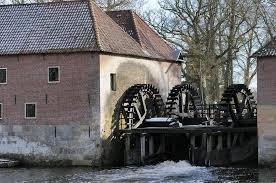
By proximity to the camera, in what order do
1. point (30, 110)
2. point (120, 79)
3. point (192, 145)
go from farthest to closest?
point (120, 79)
point (30, 110)
point (192, 145)

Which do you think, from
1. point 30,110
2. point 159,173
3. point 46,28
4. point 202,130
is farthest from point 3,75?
point 202,130

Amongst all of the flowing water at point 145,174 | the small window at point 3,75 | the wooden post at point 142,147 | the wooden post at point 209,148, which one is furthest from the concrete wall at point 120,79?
the small window at point 3,75

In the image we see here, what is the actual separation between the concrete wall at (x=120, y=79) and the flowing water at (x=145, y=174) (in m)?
2.00

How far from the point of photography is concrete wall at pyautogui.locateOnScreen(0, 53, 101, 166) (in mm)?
28344

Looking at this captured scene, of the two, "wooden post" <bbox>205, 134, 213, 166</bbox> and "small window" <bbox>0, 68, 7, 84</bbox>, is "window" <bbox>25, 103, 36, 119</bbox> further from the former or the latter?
"wooden post" <bbox>205, 134, 213, 166</bbox>

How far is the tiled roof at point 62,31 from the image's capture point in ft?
95.2

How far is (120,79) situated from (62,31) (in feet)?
11.0

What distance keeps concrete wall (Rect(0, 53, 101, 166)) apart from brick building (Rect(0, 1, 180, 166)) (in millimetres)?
38

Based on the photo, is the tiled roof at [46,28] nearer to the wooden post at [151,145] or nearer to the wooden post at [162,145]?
the wooden post at [151,145]

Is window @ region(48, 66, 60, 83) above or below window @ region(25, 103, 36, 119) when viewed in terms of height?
above

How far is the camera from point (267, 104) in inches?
1030

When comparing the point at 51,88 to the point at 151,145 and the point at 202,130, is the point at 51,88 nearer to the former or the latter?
the point at 151,145

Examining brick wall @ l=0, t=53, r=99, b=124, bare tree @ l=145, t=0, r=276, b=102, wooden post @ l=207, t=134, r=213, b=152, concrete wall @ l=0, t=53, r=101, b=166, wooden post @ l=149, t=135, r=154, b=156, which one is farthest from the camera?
bare tree @ l=145, t=0, r=276, b=102

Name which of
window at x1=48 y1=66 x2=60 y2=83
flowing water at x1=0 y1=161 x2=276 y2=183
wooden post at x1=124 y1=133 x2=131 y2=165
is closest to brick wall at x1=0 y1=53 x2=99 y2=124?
window at x1=48 y1=66 x2=60 y2=83
